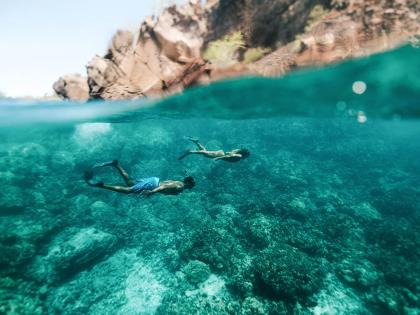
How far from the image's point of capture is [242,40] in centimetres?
818

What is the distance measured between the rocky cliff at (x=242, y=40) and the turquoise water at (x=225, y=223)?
1.65m

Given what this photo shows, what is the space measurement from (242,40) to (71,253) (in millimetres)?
13027

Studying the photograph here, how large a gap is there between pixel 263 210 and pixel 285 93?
737cm

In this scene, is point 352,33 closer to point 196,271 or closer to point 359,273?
point 359,273

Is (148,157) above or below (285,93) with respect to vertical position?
below

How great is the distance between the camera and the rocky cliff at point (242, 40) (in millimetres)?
6852

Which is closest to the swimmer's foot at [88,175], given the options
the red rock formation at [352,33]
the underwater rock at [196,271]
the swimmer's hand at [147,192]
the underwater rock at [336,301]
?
the swimmer's hand at [147,192]

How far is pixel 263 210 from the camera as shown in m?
16.6

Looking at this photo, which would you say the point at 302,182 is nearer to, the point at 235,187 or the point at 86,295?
the point at 235,187

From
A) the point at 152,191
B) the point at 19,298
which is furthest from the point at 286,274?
the point at 19,298

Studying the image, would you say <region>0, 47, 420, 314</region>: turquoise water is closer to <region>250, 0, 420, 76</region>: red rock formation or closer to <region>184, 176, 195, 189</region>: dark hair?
<region>250, 0, 420, 76</region>: red rock formation

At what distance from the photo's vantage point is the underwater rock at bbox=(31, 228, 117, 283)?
1287cm

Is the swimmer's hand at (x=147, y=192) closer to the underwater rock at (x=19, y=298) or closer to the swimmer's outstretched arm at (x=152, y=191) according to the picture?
the swimmer's outstretched arm at (x=152, y=191)

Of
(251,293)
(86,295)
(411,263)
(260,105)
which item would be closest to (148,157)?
(260,105)
